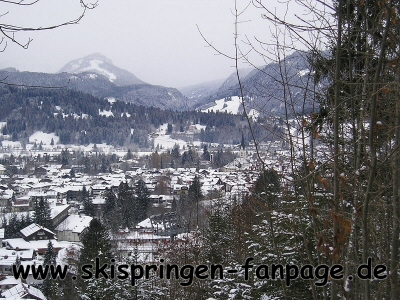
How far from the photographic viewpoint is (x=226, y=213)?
24.2ft

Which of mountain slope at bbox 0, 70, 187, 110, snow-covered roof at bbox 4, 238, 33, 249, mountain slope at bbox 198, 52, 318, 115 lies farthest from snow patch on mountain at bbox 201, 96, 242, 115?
mountain slope at bbox 0, 70, 187, 110

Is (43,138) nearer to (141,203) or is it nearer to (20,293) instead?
(141,203)

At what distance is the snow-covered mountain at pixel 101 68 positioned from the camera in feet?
514

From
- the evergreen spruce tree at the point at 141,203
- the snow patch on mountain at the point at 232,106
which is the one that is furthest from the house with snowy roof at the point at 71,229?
the snow patch on mountain at the point at 232,106

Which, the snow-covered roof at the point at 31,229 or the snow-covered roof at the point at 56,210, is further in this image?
the snow-covered roof at the point at 56,210

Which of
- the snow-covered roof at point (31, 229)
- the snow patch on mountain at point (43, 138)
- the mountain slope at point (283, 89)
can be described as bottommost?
the snow-covered roof at point (31, 229)

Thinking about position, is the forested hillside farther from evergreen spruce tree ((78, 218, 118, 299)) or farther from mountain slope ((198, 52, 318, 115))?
mountain slope ((198, 52, 318, 115))

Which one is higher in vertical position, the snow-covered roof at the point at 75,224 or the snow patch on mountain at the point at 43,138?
the snow patch on mountain at the point at 43,138

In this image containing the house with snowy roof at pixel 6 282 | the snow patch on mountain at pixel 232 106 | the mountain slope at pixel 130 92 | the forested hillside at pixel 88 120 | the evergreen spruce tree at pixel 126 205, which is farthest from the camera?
the mountain slope at pixel 130 92

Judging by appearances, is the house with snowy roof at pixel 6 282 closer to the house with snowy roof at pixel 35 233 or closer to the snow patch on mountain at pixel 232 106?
the house with snowy roof at pixel 35 233

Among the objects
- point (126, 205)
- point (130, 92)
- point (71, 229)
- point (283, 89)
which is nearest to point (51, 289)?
point (71, 229)

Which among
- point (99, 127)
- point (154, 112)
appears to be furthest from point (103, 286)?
point (154, 112)

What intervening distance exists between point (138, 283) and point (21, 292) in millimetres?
4144

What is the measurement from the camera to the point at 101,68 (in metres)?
163
